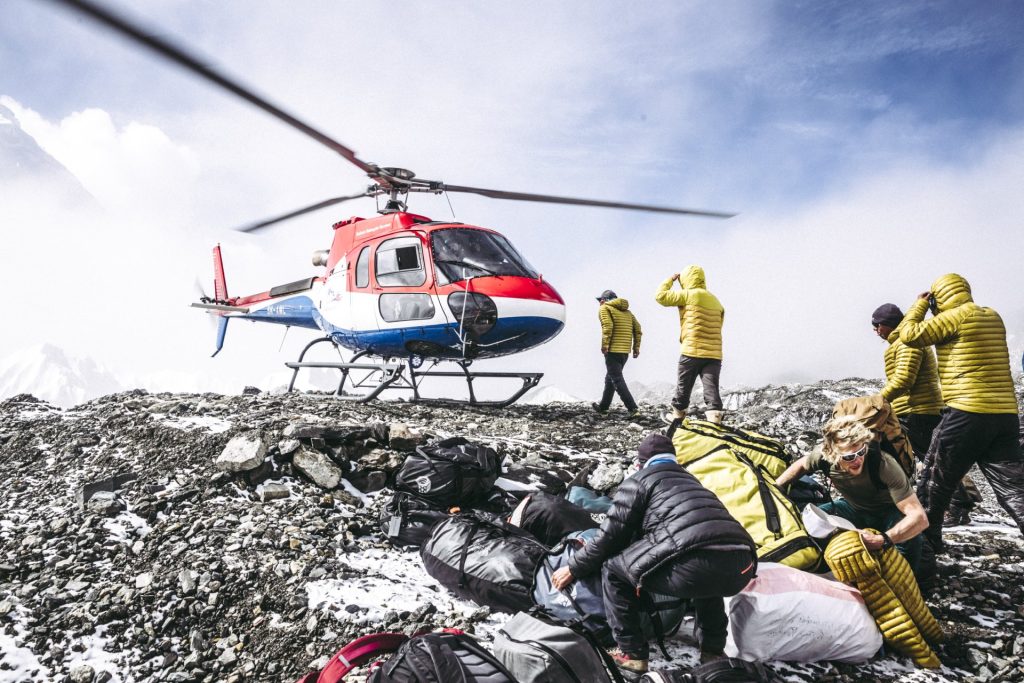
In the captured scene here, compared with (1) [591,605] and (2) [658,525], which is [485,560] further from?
(2) [658,525]

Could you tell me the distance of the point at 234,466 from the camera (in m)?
3.97

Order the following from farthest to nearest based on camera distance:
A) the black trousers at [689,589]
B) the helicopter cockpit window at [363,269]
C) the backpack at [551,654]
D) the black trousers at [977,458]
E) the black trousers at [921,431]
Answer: the helicopter cockpit window at [363,269] → the black trousers at [921,431] → the black trousers at [977,458] → the black trousers at [689,589] → the backpack at [551,654]

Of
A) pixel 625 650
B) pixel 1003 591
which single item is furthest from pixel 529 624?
pixel 1003 591

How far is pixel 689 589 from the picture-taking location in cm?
232

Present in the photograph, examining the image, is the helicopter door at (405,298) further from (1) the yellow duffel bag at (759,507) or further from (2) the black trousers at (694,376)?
(1) the yellow duffel bag at (759,507)

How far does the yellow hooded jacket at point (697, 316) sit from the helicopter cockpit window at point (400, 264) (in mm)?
2936

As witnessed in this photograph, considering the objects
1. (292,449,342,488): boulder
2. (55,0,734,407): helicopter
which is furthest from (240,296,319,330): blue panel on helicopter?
(292,449,342,488): boulder

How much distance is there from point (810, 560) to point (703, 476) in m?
0.73

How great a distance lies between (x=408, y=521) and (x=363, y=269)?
465cm

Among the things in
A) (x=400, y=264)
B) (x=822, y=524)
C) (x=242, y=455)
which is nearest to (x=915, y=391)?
(x=822, y=524)

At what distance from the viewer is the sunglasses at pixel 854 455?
2892 millimetres

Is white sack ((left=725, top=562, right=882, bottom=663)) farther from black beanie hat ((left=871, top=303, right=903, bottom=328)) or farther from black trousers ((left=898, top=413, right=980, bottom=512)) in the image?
black beanie hat ((left=871, top=303, right=903, bottom=328))

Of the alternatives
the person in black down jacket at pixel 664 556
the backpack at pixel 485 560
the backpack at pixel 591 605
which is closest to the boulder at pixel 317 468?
the backpack at pixel 485 560

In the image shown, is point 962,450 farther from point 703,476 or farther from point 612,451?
point 612,451
